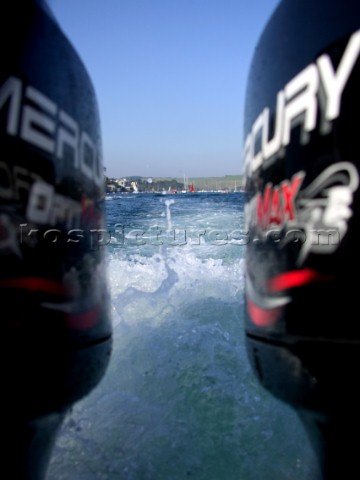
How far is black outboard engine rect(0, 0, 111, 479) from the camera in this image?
40.2 inches

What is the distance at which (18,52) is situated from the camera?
103 cm

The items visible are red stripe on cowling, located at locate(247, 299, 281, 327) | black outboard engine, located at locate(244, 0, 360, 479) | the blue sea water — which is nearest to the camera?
black outboard engine, located at locate(244, 0, 360, 479)

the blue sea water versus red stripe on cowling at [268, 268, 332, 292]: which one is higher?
red stripe on cowling at [268, 268, 332, 292]

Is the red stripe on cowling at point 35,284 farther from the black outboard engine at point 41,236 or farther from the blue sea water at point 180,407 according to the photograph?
the blue sea water at point 180,407

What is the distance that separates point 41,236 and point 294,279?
73 centimetres

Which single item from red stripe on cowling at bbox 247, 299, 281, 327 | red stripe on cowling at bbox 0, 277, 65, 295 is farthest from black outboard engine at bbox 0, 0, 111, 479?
red stripe on cowling at bbox 247, 299, 281, 327

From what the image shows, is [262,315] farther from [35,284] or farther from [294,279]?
[35,284]

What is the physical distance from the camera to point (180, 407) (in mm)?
2291

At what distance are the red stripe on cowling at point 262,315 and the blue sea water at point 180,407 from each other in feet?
2.45

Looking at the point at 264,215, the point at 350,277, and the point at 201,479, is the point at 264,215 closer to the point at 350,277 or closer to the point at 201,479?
the point at 350,277

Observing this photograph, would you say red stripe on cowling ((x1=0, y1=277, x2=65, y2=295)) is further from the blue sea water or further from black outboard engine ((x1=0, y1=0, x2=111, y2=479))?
the blue sea water

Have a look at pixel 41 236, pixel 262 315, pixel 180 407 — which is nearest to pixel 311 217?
pixel 262 315

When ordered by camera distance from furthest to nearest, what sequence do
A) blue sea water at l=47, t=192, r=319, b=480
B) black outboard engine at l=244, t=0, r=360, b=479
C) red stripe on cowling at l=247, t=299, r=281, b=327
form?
blue sea water at l=47, t=192, r=319, b=480 < red stripe on cowling at l=247, t=299, r=281, b=327 < black outboard engine at l=244, t=0, r=360, b=479

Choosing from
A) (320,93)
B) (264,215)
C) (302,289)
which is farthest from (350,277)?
(320,93)
